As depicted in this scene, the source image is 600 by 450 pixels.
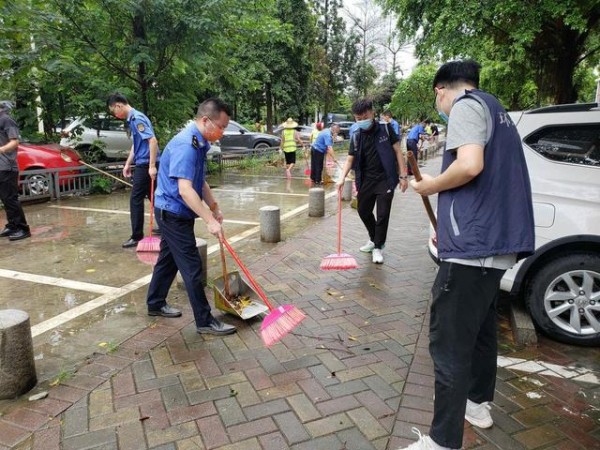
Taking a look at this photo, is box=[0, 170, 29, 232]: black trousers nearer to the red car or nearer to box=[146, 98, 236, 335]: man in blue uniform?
the red car

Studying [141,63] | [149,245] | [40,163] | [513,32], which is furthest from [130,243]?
[513,32]

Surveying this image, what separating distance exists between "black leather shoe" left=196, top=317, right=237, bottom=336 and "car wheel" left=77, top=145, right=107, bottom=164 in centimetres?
851

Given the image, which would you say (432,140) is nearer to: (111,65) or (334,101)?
(334,101)

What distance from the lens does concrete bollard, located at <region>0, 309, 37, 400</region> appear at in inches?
112

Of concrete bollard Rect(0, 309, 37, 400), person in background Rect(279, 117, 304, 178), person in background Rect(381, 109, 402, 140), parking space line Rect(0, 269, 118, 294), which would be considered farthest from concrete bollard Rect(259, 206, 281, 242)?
person in background Rect(279, 117, 304, 178)

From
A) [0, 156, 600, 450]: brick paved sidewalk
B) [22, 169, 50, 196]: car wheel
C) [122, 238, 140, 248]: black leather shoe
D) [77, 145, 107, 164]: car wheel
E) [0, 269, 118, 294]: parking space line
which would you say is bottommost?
[0, 156, 600, 450]: brick paved sidewalk

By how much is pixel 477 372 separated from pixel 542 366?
1.11 metres

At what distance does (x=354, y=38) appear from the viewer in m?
36.9

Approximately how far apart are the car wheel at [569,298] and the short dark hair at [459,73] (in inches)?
79.6

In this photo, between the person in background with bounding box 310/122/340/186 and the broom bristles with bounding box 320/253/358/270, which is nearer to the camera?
the broom bristles with bounding box 320/253/358/270

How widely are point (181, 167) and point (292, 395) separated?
5.68 ft

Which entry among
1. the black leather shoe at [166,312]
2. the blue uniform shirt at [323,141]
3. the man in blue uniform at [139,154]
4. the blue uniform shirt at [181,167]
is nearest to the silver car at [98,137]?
the blue uniform shirt at [323,141]

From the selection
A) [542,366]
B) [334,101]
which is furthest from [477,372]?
[334,101]

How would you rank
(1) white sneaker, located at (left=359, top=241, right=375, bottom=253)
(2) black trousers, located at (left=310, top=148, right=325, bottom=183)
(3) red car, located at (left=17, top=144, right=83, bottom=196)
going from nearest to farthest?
(1) white sneaker, located at (left=359, top=241, right=375, bottom=253) < (3) red car, located at (left=17, top=144, right=83, bottom=196) < (2) black trousers, located at (left=310, top=148, right=325, bottom=183)
